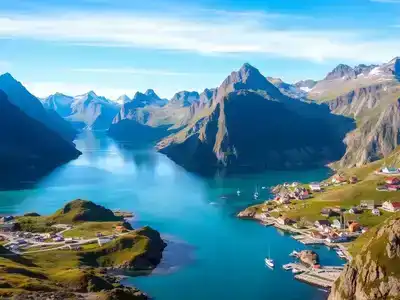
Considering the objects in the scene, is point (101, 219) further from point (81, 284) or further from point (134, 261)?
point (81, 284)

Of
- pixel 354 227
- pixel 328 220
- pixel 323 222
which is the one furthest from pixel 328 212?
pixel 354 227

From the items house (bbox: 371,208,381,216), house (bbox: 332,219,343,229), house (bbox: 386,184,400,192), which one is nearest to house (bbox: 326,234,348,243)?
house (bbox: 332,219,343,229)

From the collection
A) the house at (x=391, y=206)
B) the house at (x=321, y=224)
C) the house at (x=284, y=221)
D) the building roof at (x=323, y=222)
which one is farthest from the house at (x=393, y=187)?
the house at (x=284, y=221)

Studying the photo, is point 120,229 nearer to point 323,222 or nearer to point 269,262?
point 269,262

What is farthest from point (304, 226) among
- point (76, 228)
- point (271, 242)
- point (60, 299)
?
point (60, 299)

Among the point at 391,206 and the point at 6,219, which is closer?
the point at 391,206

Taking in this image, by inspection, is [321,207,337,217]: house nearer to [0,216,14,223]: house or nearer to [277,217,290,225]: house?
[277,217,290,225]: house
